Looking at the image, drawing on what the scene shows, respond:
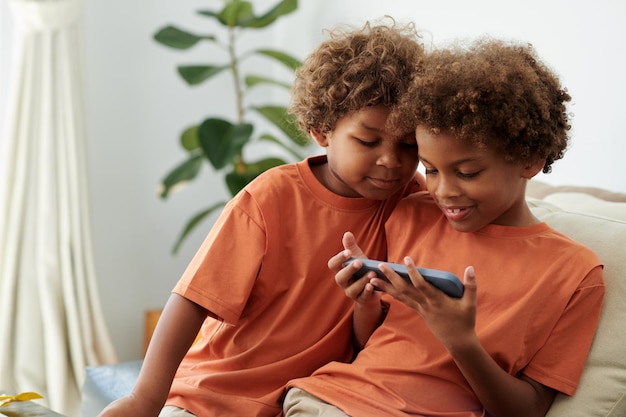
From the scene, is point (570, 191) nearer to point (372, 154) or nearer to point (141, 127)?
point (372, 154)

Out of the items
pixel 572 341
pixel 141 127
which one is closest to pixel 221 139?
pixel 141 127

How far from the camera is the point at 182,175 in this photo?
324cm

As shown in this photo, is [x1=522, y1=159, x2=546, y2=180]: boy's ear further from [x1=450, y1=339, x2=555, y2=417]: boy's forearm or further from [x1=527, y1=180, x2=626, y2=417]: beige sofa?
[x1=450, y1=339, x2=555, y2=417]: boy's forearm

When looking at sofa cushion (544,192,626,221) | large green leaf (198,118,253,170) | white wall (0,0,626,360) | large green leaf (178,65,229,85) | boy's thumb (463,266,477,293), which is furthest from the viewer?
white wall (0,0,626,360)

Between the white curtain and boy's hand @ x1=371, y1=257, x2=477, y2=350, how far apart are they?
208cm

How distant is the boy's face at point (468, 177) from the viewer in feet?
4.43

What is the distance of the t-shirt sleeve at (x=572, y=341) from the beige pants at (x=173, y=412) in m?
0.60

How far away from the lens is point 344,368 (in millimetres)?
1457

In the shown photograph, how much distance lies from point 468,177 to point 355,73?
285 mm

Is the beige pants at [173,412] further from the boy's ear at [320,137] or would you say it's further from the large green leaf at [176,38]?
the large green leaf at [176,38]

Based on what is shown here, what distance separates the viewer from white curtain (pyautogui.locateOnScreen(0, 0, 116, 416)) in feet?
10.1

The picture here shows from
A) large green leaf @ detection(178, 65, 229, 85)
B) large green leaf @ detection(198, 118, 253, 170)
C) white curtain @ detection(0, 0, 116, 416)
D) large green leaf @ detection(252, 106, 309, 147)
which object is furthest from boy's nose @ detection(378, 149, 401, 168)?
white curtain @ detection(0, 0, 116, 416)

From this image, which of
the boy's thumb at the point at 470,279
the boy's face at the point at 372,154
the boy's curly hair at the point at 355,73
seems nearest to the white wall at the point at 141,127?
the boy's curly hair at the point at 355,73

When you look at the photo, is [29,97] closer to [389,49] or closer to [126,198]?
[126,198]
